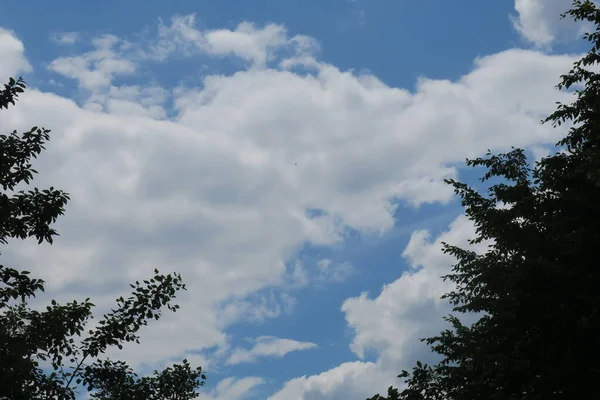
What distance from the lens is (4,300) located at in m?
12.2

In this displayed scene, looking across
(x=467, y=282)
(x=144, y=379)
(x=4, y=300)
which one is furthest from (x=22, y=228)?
(x=467, y=282)

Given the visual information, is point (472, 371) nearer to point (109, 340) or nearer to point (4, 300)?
point (109, 340)

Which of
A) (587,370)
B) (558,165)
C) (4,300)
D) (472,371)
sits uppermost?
(558,165)

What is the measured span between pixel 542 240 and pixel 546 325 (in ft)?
7.50

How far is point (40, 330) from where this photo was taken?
491 inches

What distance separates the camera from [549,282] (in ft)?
56.2

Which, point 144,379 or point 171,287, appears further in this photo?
point 144,379

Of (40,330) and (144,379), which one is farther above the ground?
(144,379)

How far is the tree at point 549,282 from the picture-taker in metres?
16.1

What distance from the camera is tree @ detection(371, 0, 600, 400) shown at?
16141 millimetres

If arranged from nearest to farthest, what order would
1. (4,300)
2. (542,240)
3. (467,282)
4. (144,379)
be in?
(4,300), (542,240), (144,379), (467,282)

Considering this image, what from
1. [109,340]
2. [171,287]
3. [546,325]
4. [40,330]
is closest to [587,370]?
[546,325]

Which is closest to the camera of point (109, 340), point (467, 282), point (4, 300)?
point (4, 300)

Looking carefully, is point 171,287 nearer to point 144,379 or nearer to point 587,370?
point 144,379
